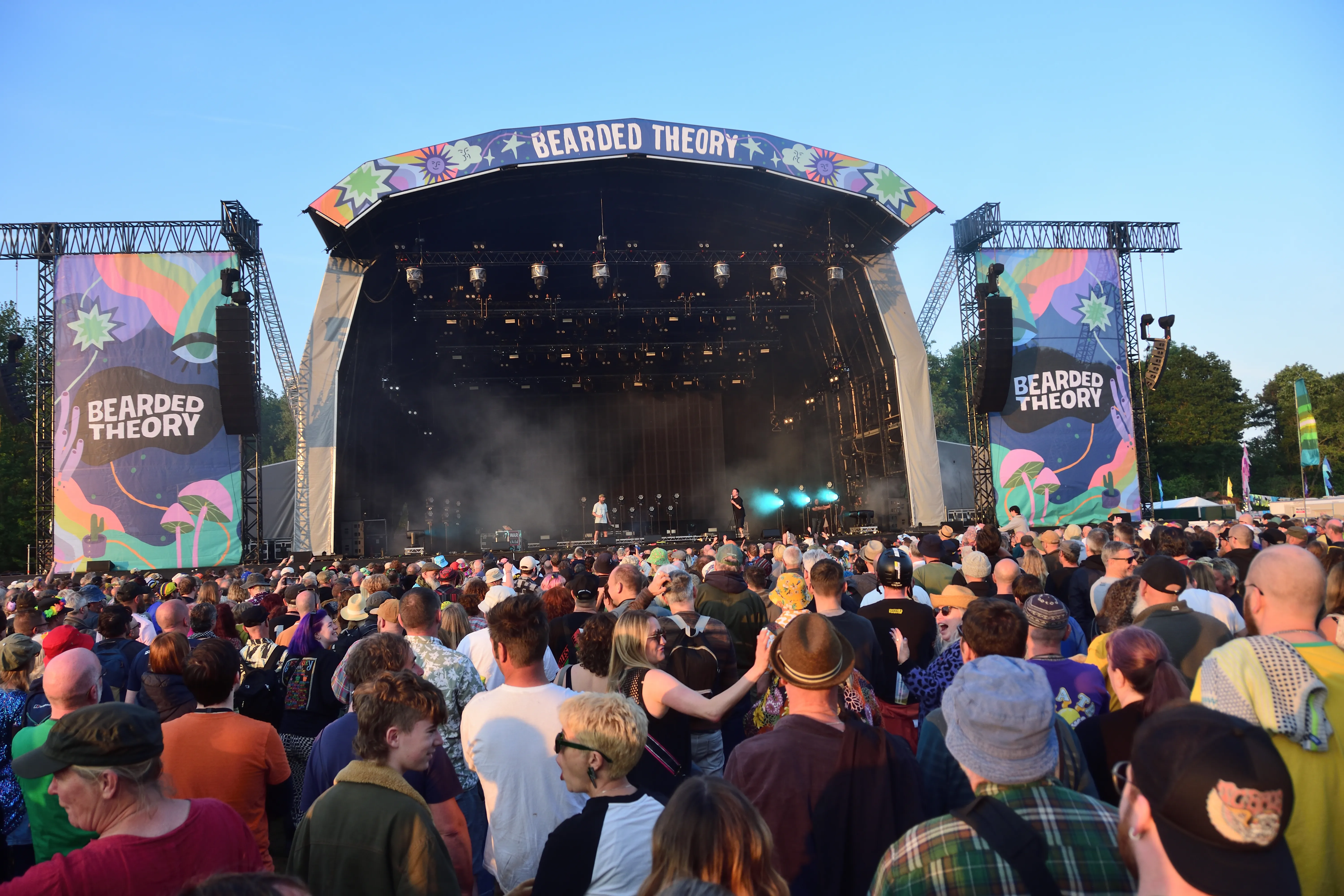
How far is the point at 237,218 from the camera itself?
18266mm

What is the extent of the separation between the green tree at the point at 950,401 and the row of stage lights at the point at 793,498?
30.8 meters

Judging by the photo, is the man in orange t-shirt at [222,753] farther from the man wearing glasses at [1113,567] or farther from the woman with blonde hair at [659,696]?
the man wearing glasses at [1113,567]

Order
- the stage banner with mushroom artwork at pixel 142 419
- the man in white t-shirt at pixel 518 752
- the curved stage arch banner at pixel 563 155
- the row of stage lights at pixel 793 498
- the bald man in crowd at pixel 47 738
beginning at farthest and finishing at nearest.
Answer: the row of stage lights at pixel 793 498
the stage banner with mushroom artwork at pixel 142 419
the curved stage arch banner at pixel 563 155
the man in white t-shirt at pixel 518 752
the bald man in crowd at pixel 47 738

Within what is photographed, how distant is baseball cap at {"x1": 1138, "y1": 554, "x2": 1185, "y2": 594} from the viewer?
3.89 metres

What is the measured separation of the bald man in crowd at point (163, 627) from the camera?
453cm

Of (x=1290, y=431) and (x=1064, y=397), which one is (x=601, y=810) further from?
(x=1290, y=431)

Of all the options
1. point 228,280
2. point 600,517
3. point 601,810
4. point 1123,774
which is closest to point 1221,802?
point 1123,774

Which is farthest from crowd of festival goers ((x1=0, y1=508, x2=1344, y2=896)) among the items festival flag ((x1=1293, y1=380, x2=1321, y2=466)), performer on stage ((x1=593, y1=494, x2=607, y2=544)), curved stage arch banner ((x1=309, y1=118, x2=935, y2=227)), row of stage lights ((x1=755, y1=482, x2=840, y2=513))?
festival flag ((x1=1293, y1=380, x2=1321, y2=466))

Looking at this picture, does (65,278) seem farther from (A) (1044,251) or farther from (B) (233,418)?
(A) (1044,251)

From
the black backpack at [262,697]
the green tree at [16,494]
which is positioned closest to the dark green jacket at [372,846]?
the black backpack at [262,697]

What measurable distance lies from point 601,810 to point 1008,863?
102cm

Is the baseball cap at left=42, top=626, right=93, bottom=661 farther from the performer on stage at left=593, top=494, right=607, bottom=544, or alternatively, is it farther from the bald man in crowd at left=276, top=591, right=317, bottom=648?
the performer on stage at left=593, top=494, right=607, bottom=544

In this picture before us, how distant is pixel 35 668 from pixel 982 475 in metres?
19.4

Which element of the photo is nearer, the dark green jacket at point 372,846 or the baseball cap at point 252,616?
the dark green jacket at point 372,846
